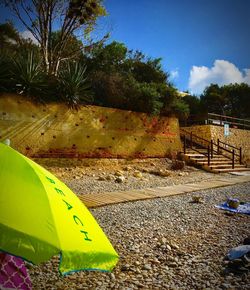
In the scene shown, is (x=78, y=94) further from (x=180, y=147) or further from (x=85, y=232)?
(x=85, y=232)

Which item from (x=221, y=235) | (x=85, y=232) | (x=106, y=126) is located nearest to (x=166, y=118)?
(x=106, y=126)

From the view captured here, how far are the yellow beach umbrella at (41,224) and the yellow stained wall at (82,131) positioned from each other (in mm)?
7530

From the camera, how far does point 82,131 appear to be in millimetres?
10070

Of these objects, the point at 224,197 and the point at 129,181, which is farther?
the point at 129,181

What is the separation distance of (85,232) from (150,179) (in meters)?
7.69

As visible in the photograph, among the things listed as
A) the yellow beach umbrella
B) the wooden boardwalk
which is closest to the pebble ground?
the wooden boardwalk

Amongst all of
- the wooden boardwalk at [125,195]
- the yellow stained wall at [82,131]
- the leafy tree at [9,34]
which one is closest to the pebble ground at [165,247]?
the wooden boardwalk at [125,195]

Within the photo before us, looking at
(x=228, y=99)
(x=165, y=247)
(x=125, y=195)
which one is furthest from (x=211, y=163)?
(x=228, y=99)

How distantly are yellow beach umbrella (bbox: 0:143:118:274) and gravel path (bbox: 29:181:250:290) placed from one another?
3.86 ft

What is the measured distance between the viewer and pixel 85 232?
138 cm

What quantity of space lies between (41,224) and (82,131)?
29.6 ft

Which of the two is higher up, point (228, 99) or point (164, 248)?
point (228, 99)

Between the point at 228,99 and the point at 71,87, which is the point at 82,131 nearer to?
the point at 71,87

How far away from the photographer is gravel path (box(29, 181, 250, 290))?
7.79 ft
